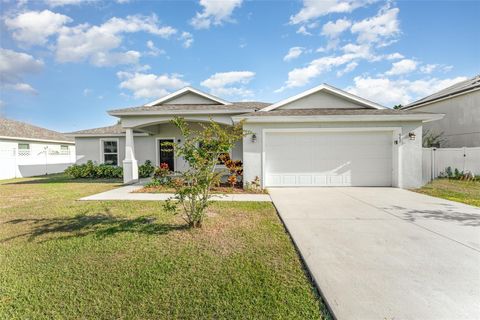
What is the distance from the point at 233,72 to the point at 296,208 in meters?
14.6

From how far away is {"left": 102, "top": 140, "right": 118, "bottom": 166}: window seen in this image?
15.8 meters

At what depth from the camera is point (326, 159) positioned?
9.64 metres

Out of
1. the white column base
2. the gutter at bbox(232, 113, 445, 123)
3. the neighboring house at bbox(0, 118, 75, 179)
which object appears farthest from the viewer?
the neighboring house at bbox(0, 118, 75, 179)

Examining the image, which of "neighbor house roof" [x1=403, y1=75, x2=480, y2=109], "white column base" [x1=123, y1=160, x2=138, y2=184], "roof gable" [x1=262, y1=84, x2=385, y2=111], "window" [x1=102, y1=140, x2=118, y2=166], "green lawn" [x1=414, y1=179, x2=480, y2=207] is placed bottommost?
"green lawn" [x1=414, y1=179, x2=480, y2=207]

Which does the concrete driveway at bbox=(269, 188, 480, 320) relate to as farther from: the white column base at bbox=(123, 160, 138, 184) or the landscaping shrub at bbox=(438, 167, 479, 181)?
the white column base at bbox=(123, 160, 138, 184)

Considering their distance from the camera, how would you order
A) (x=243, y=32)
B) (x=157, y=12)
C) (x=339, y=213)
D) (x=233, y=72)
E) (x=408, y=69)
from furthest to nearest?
1. (x=233, y=72)
2. (x=408, y=69)
3. (x=243, y=32)
4. (x=157, y=12)
5. (x=339, y=213)

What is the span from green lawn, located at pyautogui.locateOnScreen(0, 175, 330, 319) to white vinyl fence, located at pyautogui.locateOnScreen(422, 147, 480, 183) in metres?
10.8

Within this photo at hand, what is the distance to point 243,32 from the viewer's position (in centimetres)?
1060

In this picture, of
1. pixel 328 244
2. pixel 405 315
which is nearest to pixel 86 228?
pixel 328 244

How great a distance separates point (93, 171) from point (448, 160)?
2076 centimetres

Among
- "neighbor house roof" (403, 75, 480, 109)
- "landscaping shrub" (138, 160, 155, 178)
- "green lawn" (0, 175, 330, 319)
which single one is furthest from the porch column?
"neighbor house roof" (403, 75, 480, 109)

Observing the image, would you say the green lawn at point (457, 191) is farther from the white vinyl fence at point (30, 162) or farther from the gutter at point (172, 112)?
the white vinyl fence at point (30, 162)

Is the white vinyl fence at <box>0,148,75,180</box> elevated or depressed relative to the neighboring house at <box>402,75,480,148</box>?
depressed

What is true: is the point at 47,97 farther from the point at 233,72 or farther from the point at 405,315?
the point at 405,315
